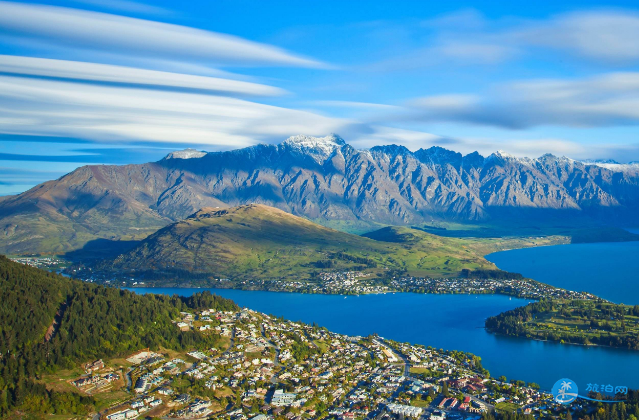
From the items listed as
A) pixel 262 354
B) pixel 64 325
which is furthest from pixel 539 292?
pixel 64 325

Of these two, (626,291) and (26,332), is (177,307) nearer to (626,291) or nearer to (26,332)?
(26,332)

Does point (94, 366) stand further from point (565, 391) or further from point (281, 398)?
point (565, 391)

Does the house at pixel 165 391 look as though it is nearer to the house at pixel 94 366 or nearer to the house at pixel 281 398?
the house at pixel 94 366

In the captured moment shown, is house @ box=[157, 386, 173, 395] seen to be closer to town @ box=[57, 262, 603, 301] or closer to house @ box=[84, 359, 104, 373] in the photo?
house @ box=[84, 359, 104, 373]
